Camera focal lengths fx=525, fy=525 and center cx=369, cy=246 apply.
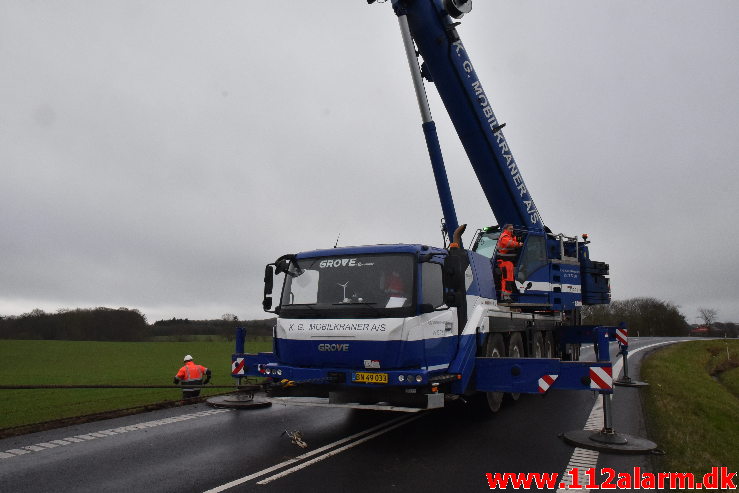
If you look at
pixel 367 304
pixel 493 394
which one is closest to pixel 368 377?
pixel 367 304

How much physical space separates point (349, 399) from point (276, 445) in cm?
115

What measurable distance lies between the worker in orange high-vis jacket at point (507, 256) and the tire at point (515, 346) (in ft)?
2.46

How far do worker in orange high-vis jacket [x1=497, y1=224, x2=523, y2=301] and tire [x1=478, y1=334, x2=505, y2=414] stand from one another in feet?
3.61

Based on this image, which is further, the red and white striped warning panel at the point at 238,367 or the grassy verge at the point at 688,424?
the red and white striped warning panel at the point at 238,367

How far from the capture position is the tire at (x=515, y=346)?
959cm

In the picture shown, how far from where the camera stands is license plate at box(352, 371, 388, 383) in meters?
6.56

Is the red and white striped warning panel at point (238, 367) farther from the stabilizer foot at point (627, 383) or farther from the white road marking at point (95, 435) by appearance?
the stabilizer foot at point (627, 383)

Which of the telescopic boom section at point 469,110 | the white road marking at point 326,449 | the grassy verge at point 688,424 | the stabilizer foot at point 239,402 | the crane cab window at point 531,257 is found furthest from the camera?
the telescopic boom section at point 469,110

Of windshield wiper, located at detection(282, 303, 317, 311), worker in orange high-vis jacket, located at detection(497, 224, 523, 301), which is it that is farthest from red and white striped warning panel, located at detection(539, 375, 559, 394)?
windshield wiper, located at detection(282, 303, 317, 311)

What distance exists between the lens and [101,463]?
6.11 m

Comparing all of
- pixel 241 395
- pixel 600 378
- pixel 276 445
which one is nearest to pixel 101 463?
pixel 276 445

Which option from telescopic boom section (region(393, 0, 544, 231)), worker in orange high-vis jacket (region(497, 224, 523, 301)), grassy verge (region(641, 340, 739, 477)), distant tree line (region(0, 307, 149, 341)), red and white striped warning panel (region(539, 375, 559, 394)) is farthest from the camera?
distant tree line (region(0, 307, 149, 341))

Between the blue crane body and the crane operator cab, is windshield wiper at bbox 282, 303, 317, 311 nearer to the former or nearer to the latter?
the blue crane body

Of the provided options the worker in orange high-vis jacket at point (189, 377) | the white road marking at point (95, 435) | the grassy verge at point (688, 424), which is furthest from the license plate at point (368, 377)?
the worker in orange high-vis jacket at point (189, 377)
